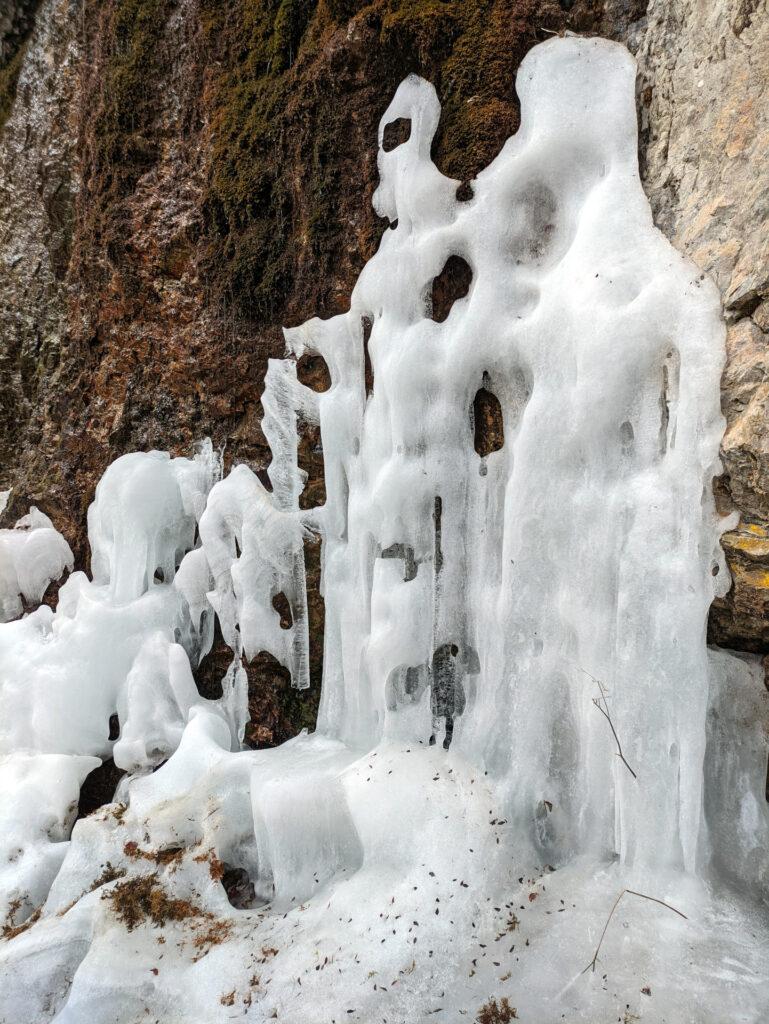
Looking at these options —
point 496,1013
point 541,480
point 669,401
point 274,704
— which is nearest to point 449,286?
point 541,480

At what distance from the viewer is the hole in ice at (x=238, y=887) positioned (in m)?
2.52

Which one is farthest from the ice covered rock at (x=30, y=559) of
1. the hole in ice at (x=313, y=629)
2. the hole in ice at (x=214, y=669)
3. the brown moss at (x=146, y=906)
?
the brown moss at (x=146, y=906)

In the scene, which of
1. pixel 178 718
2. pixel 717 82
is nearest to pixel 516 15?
pixel 717 82

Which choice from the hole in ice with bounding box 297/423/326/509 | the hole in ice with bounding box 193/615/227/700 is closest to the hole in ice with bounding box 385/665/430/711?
the hole in ice with bounding box 297/423/326/509

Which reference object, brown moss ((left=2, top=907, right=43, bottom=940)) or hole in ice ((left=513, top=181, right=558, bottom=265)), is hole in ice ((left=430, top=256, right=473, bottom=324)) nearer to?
hole in ice ((left=513, top=181, right=558, bottom=265))

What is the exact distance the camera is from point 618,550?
7.15ft

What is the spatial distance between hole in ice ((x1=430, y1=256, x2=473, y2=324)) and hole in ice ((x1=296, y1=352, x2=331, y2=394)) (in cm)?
65

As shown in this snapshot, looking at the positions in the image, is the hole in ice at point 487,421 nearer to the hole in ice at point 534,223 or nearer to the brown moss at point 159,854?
the hole in ice at point 534,223

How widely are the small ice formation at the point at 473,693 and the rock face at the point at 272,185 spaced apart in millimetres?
101

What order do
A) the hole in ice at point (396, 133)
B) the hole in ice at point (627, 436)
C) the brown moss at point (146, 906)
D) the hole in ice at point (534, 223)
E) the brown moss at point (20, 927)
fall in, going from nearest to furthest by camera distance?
the hole in ice at point (627, 436)
the brown moss at point (146, 906)
the brown moss at point (20, 927)
the hole in ice at point (534, 223)
the hole in ice at point (396, 133)

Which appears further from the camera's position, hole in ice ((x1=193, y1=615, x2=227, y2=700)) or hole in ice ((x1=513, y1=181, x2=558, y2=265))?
hole in ice ((x1=193, y1=615, x2=227, y2=700))

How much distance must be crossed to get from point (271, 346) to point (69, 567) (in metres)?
1.84

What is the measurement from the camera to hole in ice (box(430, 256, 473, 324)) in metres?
2.79

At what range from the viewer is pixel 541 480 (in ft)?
7.71
